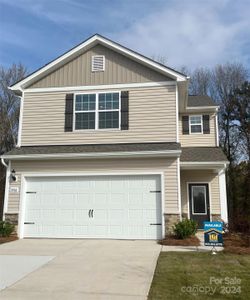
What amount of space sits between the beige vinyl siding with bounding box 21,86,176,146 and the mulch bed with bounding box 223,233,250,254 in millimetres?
3917

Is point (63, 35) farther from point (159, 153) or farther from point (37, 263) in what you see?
point (37, 263)

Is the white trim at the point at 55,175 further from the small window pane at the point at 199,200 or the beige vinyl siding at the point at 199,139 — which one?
the beige vinyl siding at the point at 199,139

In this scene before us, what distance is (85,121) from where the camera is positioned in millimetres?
12852

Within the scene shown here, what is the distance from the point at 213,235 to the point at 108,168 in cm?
457

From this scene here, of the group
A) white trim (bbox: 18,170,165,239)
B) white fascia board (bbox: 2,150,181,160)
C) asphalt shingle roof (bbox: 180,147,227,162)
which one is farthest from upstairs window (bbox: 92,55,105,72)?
asphalt shingle roof (bbox: 180,147,227,162)

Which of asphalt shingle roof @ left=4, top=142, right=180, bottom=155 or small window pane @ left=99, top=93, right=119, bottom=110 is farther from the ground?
small window pane @ left=99, top=93, right=119, bottom=110

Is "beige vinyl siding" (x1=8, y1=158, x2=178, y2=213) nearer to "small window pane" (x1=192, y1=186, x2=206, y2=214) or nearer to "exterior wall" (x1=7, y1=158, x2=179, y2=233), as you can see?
"exterior wall" (x1=7, y1=158, x2=179, y2=233)

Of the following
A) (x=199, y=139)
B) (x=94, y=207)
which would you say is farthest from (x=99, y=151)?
(x=199, y=139)

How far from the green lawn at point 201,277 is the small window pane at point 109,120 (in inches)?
233

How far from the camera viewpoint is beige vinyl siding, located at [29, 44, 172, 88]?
12.9m

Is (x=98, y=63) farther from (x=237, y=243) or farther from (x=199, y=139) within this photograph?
(x=237, y=243)

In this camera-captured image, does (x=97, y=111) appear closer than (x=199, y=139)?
A: Yes

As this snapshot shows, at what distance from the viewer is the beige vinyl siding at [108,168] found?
1132 centimetres

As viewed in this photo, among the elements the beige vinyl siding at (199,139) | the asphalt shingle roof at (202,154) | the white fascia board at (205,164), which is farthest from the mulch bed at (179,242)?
the beige vinyl siding at (199,139)
